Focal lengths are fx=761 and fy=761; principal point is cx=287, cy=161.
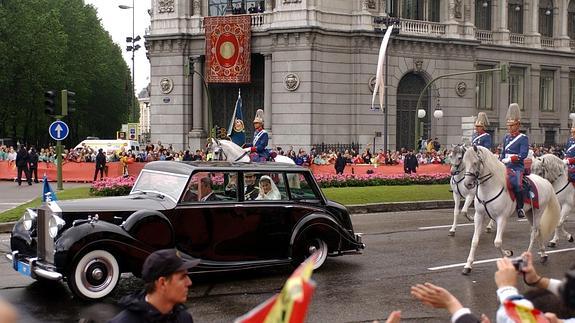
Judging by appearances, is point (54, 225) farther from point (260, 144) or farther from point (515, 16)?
point (515, 16)

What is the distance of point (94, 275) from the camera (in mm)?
9844

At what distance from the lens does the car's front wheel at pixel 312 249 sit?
11812 mm

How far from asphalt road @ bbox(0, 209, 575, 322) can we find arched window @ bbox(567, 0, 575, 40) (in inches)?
1817

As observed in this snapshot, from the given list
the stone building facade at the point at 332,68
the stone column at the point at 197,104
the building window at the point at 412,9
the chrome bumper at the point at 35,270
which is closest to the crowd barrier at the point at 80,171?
the stone building facade at the point at 332,68

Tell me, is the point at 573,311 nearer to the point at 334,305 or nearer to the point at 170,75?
the point at 334,305

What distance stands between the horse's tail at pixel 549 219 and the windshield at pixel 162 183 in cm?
628

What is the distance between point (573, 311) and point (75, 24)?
6505cm

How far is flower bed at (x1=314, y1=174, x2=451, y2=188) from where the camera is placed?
28.1m

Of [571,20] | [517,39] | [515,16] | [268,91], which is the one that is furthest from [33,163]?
[571,20]

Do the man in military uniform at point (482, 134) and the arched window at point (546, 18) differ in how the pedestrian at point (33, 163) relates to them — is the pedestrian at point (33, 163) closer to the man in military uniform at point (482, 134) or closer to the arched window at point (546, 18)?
the man in military uniform at point (482, 134)

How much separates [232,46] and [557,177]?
30142 mm

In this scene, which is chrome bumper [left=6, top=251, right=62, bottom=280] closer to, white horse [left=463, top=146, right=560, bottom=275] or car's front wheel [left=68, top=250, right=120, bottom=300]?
car's front wheel [left=68, top=250, right=120, bottom=300]

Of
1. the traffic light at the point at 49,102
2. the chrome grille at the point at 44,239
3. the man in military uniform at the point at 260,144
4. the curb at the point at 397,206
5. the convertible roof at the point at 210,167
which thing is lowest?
the curb at the point at 397,206

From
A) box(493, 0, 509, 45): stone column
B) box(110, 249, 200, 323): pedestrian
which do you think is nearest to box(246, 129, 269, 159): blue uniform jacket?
box(110, 249, 200, 323): pedestrian
